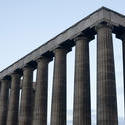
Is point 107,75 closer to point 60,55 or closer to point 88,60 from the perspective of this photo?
point 88,60

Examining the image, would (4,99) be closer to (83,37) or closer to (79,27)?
(79,27)

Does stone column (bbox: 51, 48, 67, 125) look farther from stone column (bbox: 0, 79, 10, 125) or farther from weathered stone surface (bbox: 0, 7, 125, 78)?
stone column (bbox: 0, 79, 10, 125)

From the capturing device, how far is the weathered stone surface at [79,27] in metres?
71.1

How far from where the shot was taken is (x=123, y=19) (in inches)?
2931

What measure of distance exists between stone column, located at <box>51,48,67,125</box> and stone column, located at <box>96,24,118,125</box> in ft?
47.3

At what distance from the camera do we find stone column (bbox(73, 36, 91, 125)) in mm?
69188

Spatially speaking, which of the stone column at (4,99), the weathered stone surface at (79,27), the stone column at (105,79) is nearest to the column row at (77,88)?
the stone column at (105,79)

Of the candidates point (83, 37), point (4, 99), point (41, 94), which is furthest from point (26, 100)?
point (83, 37)

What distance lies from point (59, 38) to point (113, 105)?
1059 inches

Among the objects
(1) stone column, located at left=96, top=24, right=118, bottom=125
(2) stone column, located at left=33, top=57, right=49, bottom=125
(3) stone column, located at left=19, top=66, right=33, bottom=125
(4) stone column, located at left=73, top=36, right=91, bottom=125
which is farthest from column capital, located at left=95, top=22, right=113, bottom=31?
(3) stone column, located at left=19, top=66, right=33, bottom=125

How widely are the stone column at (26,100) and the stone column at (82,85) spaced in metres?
24.0

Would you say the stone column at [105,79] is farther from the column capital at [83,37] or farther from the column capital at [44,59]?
the column capital at [44,59]

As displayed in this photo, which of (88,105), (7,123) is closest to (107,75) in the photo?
(88,105)

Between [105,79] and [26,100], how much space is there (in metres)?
33.8
